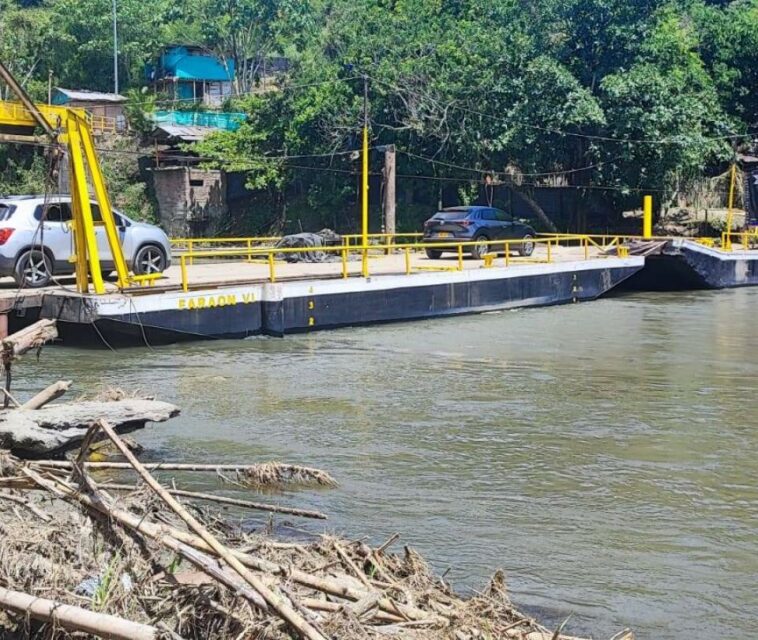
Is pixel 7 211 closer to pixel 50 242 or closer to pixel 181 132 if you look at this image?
pixel 50 242

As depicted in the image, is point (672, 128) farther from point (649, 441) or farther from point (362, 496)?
point (362, 496)

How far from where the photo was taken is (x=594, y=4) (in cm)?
3759

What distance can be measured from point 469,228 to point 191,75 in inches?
1608

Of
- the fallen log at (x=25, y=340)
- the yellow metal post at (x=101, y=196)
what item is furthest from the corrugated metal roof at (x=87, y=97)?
the fallen log at (x=25, y=340)

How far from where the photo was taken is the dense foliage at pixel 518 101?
3638 cm

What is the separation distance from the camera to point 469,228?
A: 25938mm

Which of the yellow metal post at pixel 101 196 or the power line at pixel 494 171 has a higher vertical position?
the power line at pixel 494 171

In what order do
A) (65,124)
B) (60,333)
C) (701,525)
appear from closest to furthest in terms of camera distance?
(701,525) → (65,124) → (60,333)

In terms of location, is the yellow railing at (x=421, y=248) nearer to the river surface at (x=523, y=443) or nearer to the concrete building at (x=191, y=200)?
the river surface at (x=523, y=443)

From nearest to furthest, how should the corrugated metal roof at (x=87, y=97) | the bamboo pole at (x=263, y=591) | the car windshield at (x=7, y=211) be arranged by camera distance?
the bamboo pole at (x=263, y=591)
the car windshield at (x=7, y=211)
the corrugated metal roof at (x=87, y=97)

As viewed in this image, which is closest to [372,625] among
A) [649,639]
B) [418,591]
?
[418,591]

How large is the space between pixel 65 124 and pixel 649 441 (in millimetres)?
9995

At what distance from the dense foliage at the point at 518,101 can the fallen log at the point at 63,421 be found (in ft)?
96.2

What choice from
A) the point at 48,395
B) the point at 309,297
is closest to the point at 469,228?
the point at 309,297
